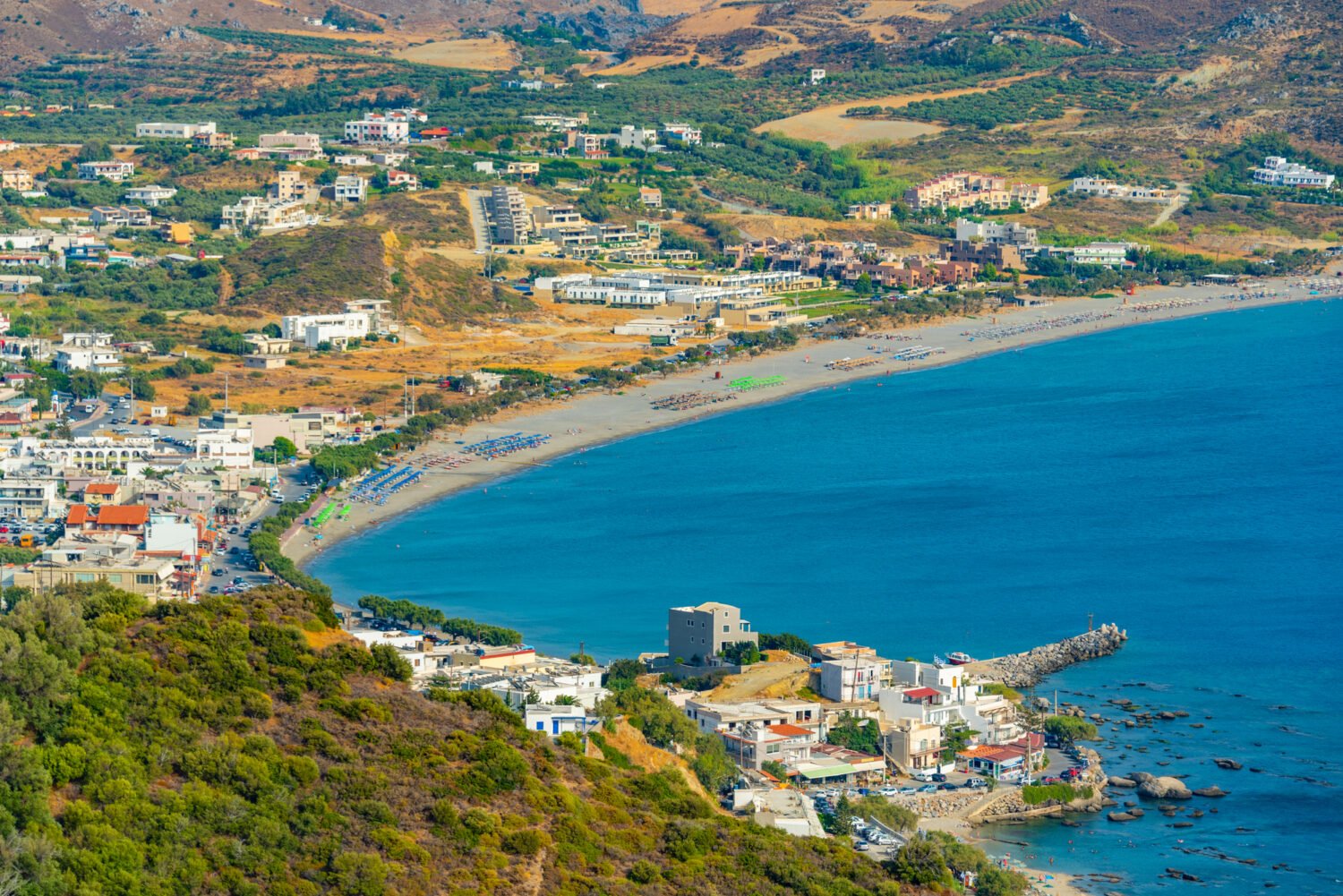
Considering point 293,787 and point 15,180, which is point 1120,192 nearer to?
point 15,180

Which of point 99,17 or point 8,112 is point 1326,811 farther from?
point 99,17

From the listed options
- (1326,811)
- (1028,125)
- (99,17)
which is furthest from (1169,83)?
(1326,811)

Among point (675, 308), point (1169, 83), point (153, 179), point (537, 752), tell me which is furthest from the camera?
point (1169, 83)

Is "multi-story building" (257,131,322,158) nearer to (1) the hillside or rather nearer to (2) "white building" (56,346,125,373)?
(2) "white building" (56,346,125,373)

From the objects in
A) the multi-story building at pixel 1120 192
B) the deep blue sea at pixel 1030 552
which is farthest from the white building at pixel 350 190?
the multi-story building at pixel 1120 192

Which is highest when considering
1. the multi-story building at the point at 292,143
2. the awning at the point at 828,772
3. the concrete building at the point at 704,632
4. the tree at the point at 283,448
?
the multi-story building at the point at 292,143

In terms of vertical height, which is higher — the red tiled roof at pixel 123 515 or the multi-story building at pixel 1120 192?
the multi-story building at pixel 1120 192

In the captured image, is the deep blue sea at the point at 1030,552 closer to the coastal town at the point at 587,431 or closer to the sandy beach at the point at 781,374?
the coastal town at the point at 587,431

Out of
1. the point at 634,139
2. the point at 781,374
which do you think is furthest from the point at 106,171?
the point at 781,374
